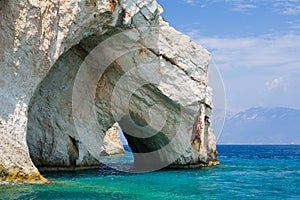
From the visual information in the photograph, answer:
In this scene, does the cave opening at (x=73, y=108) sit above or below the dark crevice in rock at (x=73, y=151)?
above

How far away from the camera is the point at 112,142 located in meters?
55.2

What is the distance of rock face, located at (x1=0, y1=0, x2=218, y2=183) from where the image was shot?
→ 16938 mm

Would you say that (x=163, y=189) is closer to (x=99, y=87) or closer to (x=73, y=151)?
(x=73, y=151)

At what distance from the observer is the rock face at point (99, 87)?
1694cm

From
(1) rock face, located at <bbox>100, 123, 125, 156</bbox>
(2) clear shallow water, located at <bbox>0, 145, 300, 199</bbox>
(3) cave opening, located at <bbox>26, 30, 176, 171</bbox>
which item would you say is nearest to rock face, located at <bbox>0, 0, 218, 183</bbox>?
(3) cave opening, located at <bbox>26, 30, 176, 171</bbox>

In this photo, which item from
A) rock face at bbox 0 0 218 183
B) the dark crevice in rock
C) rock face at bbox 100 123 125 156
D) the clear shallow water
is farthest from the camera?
rock face at bbox 100 123 125 156

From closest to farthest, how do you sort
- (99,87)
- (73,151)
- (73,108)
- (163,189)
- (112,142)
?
(163,189)
(73,108)
(73,151)
(99,87)
(112,142)

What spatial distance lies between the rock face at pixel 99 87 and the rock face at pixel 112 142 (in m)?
21.8

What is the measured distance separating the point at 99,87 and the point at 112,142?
29.6 meters

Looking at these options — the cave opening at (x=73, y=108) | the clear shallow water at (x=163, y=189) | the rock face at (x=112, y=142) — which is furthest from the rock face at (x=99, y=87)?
the rock face at (x=112, y=142)

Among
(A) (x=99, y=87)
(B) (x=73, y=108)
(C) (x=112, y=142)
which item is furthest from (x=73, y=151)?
(C) (x=112, y=142)

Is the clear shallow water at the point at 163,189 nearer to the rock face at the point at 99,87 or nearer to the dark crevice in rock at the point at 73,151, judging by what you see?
the rock face at the point at 99,87

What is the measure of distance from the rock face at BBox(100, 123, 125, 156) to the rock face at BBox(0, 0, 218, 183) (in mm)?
21750

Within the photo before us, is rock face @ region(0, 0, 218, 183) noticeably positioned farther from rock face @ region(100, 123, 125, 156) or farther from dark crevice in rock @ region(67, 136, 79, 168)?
rock face @ region(100, 123, 125, 156)
